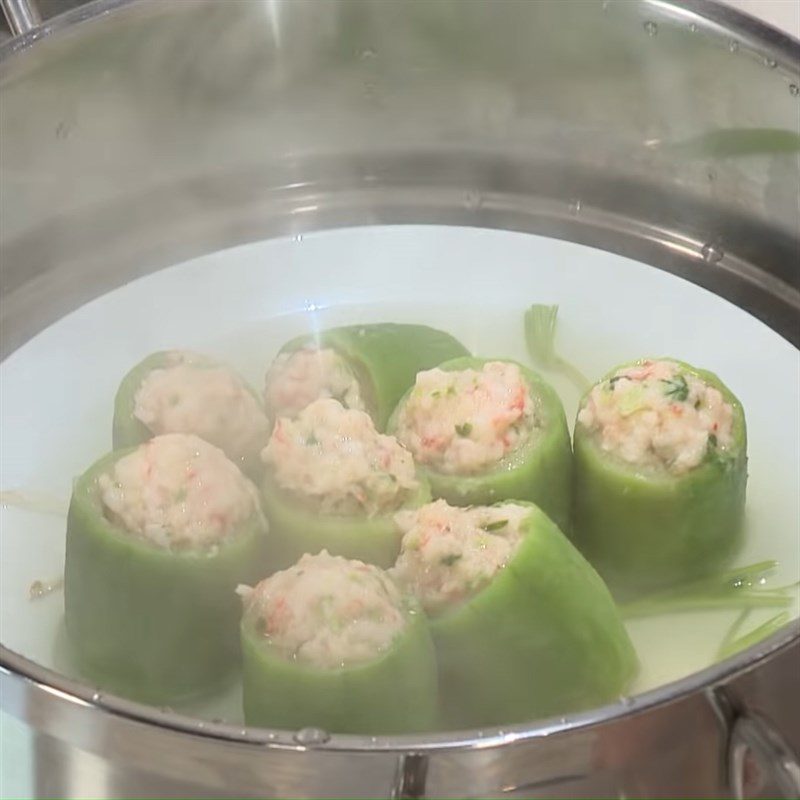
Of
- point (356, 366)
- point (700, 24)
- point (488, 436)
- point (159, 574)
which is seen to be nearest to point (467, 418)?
point (488, 436)

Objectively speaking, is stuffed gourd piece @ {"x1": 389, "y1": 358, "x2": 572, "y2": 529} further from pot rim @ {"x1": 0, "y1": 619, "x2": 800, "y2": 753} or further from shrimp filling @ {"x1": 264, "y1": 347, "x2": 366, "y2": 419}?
pot rim @ {"x1": 0, "y1": 619, "x2": 800, "y2": 753}

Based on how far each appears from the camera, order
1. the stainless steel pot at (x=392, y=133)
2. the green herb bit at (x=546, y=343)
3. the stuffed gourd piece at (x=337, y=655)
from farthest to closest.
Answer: the stainless steel pot at (x=392, y=133)
the green herb bit at (x=546, y=343)
the stuffed gourd piece at (x=337, y=655)

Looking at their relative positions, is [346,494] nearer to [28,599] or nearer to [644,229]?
[28,599]

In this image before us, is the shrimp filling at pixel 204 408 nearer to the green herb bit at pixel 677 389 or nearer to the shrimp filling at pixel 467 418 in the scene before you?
the shrimp filling at pixel 467 418

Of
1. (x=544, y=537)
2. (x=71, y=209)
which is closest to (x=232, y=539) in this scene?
(x=544, y=537)

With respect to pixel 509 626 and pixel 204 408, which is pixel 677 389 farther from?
pixel 204 408

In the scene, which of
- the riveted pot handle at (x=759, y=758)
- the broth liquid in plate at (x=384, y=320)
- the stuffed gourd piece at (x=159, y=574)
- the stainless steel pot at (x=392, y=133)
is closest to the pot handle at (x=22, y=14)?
the stainless steel pot at (x=392, y=133)
